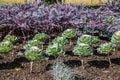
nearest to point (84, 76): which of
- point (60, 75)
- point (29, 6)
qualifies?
point (60, 75)

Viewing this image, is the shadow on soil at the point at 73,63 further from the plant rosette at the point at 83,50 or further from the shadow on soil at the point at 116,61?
the shadow on soil at the point at 116,61

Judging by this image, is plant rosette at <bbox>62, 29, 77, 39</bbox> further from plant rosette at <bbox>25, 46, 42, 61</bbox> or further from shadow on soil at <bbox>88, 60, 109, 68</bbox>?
plant rosette at <bbox>25, 46, 42, 61</bbox>

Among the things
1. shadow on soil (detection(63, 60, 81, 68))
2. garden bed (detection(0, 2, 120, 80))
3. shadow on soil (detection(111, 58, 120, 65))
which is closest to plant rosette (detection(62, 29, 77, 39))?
garden bed (detection(0, 2, 120, 80))

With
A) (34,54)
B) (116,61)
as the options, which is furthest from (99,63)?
(34,54)

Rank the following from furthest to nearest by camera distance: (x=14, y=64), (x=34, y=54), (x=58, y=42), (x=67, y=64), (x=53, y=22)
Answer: (x=53, y=22), (x=58, y=42), (x=14, y=64), (x=67, y=64), (x=34, y=54)

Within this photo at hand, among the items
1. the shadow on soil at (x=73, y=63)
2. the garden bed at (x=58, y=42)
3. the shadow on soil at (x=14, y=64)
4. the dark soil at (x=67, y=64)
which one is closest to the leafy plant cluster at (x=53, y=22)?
the garden bed at (x=58, y=42)

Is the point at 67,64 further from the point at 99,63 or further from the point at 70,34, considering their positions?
the point at 70,34

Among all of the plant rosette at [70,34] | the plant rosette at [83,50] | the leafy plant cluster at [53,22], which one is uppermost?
the plant rosette at [83,50]

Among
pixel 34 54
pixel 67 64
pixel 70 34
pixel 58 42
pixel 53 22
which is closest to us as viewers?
pixel 34 54

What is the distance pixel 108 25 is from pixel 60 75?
2.88 m

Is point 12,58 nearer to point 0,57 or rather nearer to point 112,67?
point 0,57

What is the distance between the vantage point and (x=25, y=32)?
25.4ft

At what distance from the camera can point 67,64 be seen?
5875 millimetres

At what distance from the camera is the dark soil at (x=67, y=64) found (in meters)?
5.40
